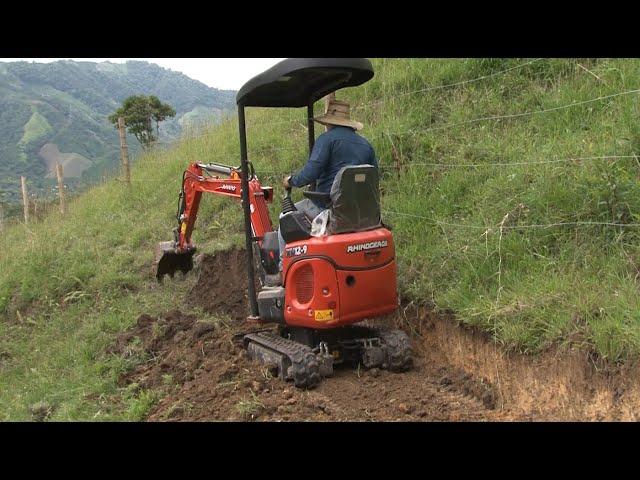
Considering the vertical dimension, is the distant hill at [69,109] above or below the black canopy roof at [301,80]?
above

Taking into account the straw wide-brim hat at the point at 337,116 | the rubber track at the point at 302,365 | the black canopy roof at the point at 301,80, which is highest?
the black canopy roof at the point at 301,80

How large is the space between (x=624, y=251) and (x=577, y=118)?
197 cm

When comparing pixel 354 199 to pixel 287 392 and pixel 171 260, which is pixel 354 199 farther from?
pixel 171 260

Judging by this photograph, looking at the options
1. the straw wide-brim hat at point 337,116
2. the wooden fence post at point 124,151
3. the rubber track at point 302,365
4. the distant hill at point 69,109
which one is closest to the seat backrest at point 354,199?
the straw wide-brim hat at point 337,116

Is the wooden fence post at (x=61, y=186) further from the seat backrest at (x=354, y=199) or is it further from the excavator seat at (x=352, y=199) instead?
the seat backrest at (x=354, y=199)

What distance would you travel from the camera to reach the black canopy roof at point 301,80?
4383mm

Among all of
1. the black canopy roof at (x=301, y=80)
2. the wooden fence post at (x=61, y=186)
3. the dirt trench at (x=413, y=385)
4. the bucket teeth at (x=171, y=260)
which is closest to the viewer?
the dirt trench at (x=413, y=385)

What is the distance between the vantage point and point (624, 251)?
14.2 feet

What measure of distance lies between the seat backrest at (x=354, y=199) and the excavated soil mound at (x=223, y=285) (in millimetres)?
2455

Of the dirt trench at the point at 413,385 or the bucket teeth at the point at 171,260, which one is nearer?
the dirt trench at the point at 413,385

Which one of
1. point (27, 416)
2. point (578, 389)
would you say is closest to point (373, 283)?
point (578, 389)

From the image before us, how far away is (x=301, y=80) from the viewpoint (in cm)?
499

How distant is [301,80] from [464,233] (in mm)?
1963

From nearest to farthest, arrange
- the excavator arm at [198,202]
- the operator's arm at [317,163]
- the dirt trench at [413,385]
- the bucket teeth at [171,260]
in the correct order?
1. the dirt trench at [413,385]
2. the operator's arm at [317,163]
3. the excavator arm at [198,202]
4. the bucket teeth at [171,260]
